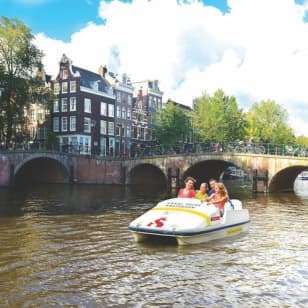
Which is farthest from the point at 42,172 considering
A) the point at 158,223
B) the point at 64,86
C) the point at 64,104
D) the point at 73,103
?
the point at 158,223

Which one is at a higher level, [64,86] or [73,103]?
[64,86]

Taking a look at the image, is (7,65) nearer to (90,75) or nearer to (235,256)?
(90,75)

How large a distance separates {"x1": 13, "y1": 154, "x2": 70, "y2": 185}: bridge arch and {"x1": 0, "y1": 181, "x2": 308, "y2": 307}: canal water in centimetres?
2823

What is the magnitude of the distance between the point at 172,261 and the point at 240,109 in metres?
44.0

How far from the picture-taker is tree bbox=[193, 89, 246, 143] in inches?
1971

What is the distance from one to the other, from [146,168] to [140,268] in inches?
1460

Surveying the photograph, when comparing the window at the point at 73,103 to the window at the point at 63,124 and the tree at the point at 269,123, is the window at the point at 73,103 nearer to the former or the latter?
the window at the point at 63,124

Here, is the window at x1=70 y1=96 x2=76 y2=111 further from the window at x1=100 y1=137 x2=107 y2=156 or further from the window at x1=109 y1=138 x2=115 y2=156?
the window at x1=109 y1=138 x2=115 y2=156

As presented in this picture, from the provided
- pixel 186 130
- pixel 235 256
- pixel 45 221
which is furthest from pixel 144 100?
pixel 235 256

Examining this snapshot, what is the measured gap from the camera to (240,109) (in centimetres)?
5219

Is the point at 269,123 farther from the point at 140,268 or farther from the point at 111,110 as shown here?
the point at 140,268

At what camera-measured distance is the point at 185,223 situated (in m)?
11.6

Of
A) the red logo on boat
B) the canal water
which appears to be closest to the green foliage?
the canal water

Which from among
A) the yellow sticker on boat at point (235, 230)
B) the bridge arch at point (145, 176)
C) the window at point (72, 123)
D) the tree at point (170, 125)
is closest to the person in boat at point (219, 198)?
the yellow sticker on boat at point (235, 230)
